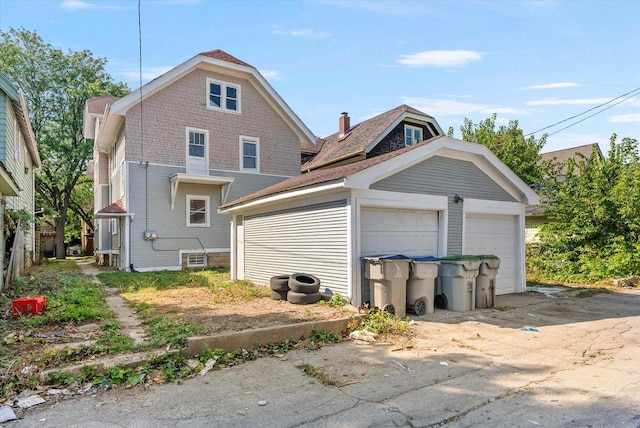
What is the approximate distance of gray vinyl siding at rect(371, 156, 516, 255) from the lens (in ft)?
26.6

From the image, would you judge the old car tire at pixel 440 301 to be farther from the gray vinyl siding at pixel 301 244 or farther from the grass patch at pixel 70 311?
the grass patch at pixel 70 311

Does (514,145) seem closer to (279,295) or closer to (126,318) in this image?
(279,295)

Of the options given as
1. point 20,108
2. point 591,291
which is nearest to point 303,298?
point 591,291

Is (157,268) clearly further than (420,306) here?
Yes

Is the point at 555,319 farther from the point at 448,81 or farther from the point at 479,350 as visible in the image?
the point at 448,81

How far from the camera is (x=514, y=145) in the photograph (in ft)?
69.4

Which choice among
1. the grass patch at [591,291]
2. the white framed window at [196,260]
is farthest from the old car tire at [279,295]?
the white framed window at [196,260]

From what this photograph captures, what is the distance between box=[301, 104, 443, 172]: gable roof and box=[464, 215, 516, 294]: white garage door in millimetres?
8529

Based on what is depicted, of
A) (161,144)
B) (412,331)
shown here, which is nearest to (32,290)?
(161,144)

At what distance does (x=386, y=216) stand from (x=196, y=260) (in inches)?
431

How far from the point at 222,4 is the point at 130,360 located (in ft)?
25.0

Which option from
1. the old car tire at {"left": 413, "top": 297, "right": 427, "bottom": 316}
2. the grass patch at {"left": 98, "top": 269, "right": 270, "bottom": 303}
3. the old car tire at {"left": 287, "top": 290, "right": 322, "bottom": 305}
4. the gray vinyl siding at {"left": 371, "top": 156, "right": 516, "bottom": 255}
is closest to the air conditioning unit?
the grass patch at {"left": 98, "top": 269, "right": 270, "bottom": 303}

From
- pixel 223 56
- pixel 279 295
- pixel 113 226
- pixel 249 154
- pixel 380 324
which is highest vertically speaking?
pixel 223 56

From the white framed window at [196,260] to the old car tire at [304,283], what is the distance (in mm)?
9431
